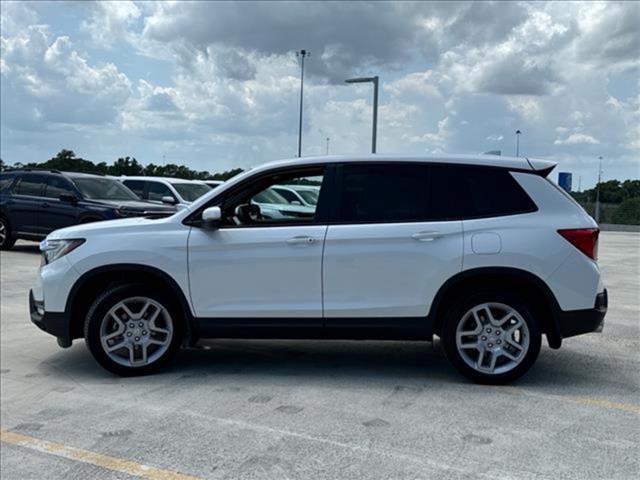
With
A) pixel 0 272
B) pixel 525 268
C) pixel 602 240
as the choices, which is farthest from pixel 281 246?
pixel 602 240

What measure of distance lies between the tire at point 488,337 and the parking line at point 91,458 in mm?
2339

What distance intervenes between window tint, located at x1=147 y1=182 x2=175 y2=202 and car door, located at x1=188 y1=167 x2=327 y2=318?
11555mm

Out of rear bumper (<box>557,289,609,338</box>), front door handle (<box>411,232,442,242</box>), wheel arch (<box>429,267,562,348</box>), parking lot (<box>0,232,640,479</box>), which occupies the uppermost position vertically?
front door handle (<box>411,232,442,242</box>)

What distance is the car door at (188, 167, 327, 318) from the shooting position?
5188 millimetres

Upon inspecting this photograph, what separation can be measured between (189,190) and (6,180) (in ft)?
13.9

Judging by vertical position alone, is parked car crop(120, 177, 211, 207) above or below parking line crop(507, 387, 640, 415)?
above

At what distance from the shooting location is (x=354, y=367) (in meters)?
5.66

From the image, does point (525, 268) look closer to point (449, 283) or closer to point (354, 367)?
point (449, 283)

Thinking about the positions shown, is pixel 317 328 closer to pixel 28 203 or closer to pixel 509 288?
pixel 509 288

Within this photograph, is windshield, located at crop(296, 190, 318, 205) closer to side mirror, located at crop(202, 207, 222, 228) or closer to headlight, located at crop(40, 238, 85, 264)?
side mirror, located at crop(202, 207, 222, 228)

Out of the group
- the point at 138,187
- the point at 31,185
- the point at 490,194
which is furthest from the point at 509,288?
the point at 138,187

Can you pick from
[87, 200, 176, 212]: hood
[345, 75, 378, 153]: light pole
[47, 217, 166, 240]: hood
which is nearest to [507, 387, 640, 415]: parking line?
[47, 217, 166, 240]: hood

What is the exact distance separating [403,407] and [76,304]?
9.37ft

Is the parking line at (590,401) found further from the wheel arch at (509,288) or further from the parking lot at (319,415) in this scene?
the wheel arch at (509,288)
